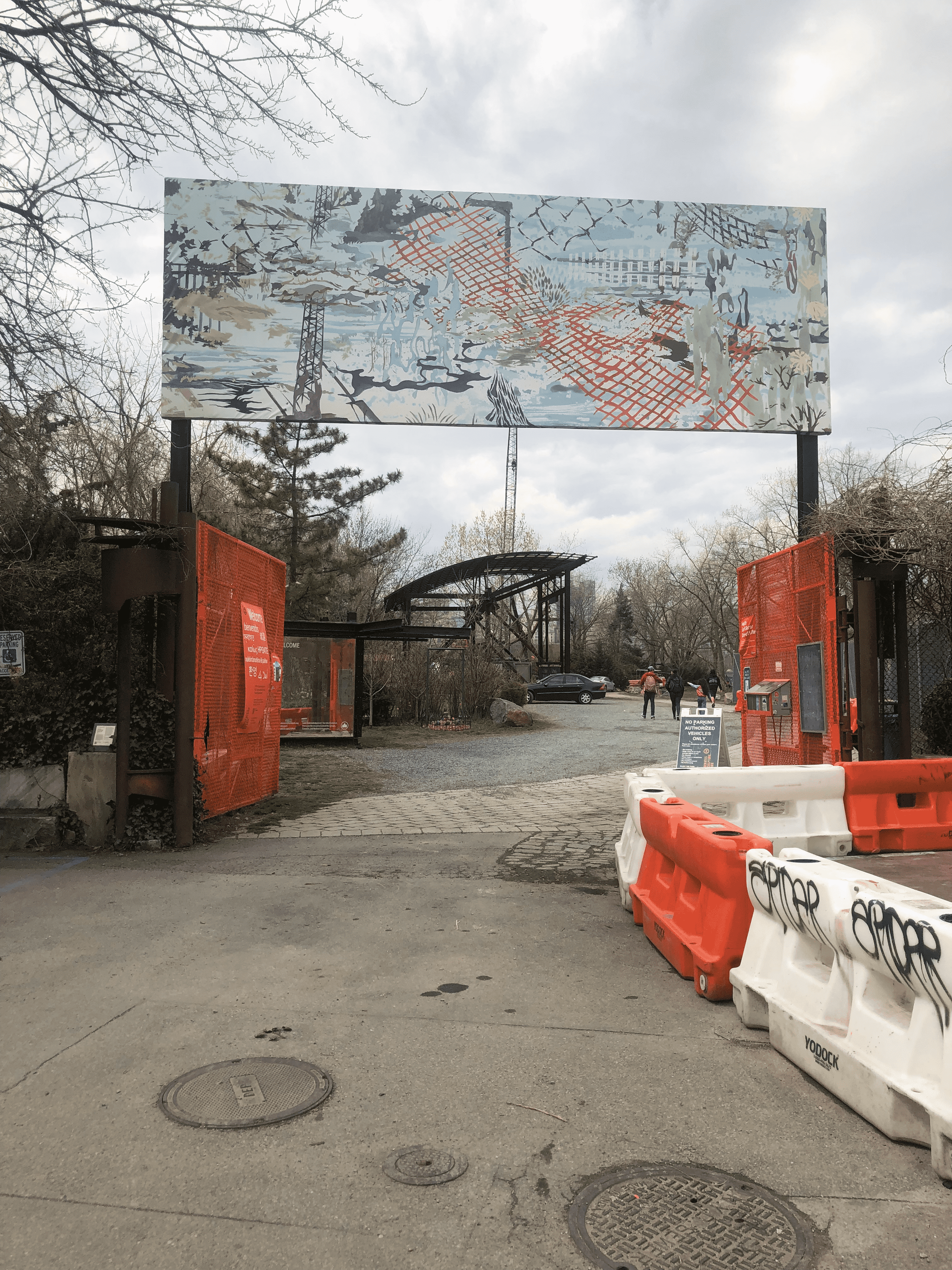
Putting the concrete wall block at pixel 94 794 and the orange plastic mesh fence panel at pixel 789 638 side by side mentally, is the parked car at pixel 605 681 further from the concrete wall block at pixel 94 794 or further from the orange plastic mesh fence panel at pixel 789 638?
the concrete wall block at pixel 94 794

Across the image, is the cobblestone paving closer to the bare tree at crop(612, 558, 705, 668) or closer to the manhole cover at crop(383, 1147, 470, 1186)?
the manhole cover at crop(383, 1147, 470, 1186)

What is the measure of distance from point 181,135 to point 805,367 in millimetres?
8381

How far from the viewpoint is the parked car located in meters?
47.7

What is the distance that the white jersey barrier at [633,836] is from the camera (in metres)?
6.14

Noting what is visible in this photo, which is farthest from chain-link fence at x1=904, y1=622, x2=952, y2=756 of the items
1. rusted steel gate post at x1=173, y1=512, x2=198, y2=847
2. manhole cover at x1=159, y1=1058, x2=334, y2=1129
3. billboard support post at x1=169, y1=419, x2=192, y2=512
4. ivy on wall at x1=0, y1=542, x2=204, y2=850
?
manhole cover at x1=159, y1=1058, x2=334, y2=1129

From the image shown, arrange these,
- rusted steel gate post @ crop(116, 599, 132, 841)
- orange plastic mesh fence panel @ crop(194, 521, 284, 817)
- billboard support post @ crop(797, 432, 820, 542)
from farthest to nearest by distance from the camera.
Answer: billboard support post @ crop(797, 432, 820, 542) → orange plastic mesh fence panel @ crop(194, 521, 284, 817) → rusted steel gate post @ crop(116, 599, 132, 841)

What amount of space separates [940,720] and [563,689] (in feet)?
105

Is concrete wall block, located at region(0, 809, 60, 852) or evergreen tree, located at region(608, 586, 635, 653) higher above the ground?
evergreen tree, located at region(608, 586, 635, 653)

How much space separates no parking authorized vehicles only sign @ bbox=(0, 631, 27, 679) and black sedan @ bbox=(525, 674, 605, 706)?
3383 cm

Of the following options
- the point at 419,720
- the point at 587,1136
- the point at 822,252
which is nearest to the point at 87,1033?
the point at 587,1136

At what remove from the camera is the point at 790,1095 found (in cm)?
338

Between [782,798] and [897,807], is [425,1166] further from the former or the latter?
[897,807]

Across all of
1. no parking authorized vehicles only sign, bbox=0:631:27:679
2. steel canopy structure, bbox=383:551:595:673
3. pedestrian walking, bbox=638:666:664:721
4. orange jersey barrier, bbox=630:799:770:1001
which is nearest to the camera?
orange jersey barrier, bbox=630:799:770:1001

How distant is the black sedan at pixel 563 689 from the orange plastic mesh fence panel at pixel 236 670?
1211 inches
